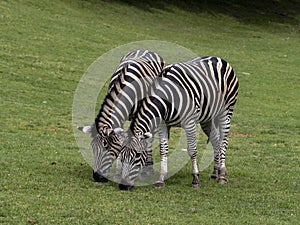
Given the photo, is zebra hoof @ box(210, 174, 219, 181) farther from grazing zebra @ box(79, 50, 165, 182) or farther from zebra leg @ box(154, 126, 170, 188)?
zebra leg @ box(154, 126, 170, 188)

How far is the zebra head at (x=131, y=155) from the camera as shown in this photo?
1118cm

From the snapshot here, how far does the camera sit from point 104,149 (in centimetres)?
1160

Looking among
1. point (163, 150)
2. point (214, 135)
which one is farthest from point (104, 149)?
point (214, 135)

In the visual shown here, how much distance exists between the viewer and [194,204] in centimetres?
1077

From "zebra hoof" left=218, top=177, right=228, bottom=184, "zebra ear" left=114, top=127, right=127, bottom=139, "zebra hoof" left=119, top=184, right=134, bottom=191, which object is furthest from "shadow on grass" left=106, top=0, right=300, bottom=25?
"zebra hoof" left=119, top=184, right=134, bottom=191

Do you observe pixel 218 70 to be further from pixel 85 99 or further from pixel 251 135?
pixel 85 99

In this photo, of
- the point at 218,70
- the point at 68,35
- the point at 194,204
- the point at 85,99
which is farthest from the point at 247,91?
the point at 194,204

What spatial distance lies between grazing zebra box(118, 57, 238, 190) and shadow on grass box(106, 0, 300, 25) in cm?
3000

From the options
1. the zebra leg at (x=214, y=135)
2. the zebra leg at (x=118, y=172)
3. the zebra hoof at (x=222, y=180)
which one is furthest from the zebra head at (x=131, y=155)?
the zebra leg at (x=214, y=135)

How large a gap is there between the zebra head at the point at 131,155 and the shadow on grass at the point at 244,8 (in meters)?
32.1

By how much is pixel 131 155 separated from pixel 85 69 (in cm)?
1665

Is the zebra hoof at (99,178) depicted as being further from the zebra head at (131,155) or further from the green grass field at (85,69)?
the zebra head at (131,155)

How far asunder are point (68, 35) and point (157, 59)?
19470 millimetres

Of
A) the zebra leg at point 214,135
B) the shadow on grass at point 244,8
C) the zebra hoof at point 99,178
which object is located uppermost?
the zebra leg at point 214,135
